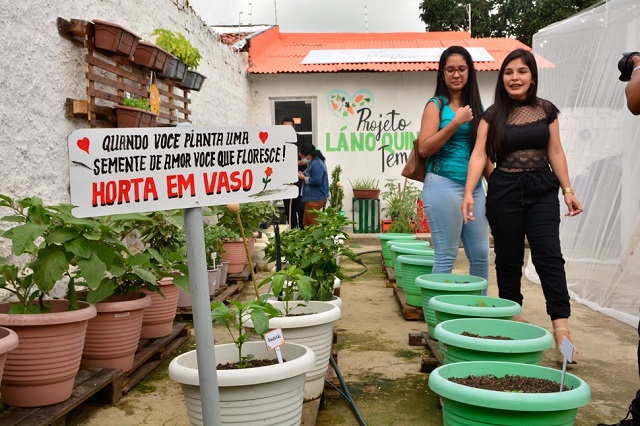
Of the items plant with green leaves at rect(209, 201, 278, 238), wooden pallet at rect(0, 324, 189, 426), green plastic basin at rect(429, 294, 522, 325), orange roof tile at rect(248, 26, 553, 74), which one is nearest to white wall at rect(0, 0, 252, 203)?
wooden pallet at rect(0, 324, 189, 426)

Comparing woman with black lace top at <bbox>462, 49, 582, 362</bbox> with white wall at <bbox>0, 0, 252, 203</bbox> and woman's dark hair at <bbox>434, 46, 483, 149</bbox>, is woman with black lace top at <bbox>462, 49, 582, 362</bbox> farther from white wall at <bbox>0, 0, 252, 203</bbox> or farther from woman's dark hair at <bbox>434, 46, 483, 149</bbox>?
white wall at <bbox>0, 0, 252, 203</bbox>

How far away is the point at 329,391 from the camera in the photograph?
288 centimetres

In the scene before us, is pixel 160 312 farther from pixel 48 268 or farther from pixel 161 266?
pixel 48 268

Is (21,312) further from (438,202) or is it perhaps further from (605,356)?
(605,356)

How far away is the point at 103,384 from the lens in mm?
2762

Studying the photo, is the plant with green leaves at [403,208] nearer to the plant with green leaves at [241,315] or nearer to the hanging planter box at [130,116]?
the hanging planter box at [130,116]

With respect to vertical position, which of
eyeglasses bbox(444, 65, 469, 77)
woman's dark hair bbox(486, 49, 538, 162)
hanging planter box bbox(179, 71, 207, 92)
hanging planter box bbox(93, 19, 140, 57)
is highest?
hanging planter box bbox(93, 19, 140, 57)

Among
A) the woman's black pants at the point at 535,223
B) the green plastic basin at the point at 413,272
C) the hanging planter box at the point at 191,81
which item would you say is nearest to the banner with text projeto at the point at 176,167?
the woman's black pants at the point at 535,223

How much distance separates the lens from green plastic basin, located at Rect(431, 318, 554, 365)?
2230mm

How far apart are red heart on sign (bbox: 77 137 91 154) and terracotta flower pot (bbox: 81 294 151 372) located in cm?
167

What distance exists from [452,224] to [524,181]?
1.57 ft

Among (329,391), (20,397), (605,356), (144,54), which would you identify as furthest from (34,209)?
(605,356)

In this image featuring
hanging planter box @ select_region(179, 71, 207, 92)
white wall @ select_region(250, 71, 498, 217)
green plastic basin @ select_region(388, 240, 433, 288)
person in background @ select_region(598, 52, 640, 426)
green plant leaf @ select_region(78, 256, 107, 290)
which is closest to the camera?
person in background @ select_region(598, 52, 640, 426)

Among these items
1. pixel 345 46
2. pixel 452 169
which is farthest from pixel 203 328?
pixel 345 46
